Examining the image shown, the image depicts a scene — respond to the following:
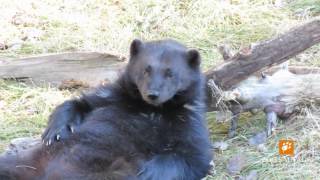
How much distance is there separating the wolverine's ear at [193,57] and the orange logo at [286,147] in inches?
36.7

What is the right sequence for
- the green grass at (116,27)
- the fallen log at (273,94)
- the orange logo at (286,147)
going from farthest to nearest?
the green grass at (116,27)
the fallen log at (273,94)
the orange logo at (286,147)

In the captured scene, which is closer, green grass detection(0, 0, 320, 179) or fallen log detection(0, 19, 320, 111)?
fallen log detection(0, 19, 320, 111)

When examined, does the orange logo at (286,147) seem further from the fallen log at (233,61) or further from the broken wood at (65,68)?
the broken wood at (65,68)

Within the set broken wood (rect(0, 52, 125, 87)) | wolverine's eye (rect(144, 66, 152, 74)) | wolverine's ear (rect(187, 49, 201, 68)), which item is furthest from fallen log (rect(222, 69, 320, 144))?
broken wood (rect(0, 52, 125, 87))

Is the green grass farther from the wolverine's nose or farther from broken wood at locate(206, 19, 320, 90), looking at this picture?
the wolverine's nose

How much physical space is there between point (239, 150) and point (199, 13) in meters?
3.14

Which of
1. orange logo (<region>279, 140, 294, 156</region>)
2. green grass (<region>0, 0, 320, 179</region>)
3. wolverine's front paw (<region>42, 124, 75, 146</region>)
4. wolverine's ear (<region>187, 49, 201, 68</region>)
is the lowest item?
orange logo (<region>279, 140, 294, 156</region>)

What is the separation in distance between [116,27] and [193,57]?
10.1 ft

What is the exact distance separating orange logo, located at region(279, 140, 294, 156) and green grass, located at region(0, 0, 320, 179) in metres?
1.52

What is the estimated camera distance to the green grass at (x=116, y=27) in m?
6.25

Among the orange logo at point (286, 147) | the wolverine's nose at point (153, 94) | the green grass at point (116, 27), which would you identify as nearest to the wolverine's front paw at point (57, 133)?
the wolverine's nose at point (153, 94)

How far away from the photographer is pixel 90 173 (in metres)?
4.41

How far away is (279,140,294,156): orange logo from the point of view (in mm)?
5095

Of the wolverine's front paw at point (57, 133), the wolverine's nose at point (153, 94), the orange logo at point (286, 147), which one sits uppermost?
the wolverine's nose at point (153, 94)
